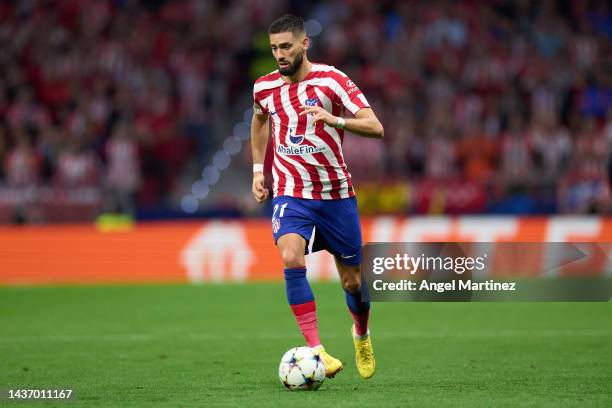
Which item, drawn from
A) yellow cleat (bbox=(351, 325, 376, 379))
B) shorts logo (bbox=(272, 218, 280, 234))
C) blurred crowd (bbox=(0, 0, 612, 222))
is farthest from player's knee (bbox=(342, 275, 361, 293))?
blurred crowd (bbox=(0, 0, 612, 222))

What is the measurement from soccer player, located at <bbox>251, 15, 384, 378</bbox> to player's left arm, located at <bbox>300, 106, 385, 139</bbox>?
0.13ft

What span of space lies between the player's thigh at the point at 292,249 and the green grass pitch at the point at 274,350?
2.65 ft

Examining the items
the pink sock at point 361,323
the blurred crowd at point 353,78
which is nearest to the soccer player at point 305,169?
the pink sock at point 361,323

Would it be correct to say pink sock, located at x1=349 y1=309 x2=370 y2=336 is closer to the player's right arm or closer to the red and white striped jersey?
the red and white striped jersey

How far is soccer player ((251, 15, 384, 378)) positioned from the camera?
23.1 feet

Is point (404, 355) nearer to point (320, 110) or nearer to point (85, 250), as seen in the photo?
point (320, 110)

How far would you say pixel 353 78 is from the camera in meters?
20.6

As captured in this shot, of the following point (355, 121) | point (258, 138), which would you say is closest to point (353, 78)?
point (258, 138)

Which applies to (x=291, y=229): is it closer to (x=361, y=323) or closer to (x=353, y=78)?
(x=361, y=323)

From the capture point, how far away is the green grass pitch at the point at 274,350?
6.51m

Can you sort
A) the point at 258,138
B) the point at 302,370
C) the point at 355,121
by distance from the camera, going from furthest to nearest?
1. the point at 258,138
2. the point at 355,121
3. the point at 302,370

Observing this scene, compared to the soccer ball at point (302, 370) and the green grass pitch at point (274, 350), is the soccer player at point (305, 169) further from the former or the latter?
the green grass pitch at point (274, 350)

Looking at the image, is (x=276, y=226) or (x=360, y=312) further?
(x=360, y=312)

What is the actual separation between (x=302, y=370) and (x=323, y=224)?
108cm
